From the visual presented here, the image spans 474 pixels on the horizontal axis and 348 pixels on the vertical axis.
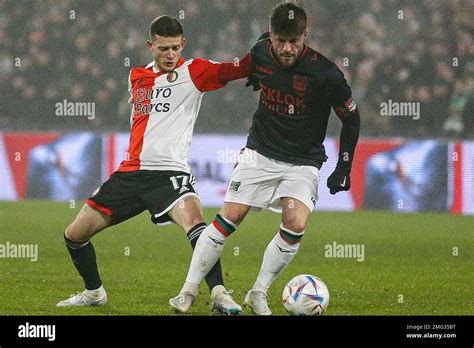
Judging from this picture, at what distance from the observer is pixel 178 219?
698 cm

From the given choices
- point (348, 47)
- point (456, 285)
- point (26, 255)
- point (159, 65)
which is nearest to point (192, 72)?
point (159, 65)

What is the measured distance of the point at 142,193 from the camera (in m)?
7.11

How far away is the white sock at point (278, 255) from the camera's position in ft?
22.4

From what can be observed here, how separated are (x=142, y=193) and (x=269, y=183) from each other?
0.89m

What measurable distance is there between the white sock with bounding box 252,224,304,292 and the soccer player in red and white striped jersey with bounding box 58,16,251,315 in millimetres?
297

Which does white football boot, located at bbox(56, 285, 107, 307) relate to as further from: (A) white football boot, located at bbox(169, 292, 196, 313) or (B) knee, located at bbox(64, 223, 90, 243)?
(A) white football boot, located at bbox(169, 292, 196, 313)

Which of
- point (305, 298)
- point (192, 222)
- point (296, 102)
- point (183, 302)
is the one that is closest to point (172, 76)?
point (296, 102)

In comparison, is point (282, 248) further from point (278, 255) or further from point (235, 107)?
point (235, 107)

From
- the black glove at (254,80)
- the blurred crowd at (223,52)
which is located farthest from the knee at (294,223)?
the blurred crowd at (223,52)

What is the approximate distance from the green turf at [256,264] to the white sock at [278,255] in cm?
45

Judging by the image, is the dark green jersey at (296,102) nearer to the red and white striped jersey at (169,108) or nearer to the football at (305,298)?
the red and white striped jersey at (169,108)
